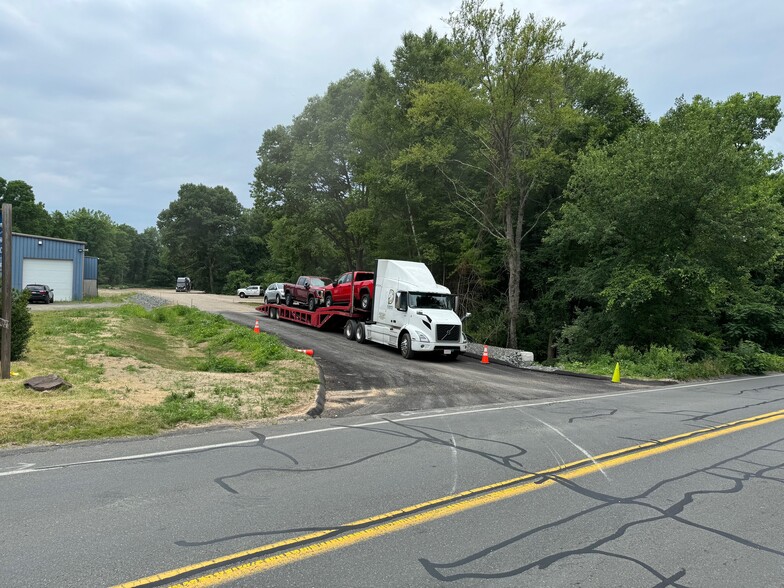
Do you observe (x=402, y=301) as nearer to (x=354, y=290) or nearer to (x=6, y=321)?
(x=354, y=290)

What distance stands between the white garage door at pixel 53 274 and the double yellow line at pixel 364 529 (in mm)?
38008

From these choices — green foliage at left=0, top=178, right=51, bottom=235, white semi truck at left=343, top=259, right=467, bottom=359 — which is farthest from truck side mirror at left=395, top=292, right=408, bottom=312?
green foliage at left=0, top=178, right=51, bottom=235

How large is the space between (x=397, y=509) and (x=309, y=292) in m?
23.2

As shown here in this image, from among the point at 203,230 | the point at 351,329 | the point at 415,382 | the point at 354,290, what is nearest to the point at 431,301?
the point at 354,290

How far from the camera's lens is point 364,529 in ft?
13.9

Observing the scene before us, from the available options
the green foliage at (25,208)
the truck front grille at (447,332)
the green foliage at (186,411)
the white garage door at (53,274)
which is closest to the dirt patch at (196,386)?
the green foliage at (186,411)

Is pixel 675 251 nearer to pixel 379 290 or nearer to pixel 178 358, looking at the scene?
pixel 379 290

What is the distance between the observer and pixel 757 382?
17234 mm

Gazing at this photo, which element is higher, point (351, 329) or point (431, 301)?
point (431, 301)

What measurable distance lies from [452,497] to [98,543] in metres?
3.03

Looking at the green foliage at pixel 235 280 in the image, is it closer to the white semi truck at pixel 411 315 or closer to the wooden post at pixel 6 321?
the white semi truck at pixel 411 315

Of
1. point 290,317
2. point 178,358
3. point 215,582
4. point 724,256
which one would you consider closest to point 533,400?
point 215,582

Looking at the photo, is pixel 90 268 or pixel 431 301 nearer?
pixel 431 301

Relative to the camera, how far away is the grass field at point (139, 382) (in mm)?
7566
